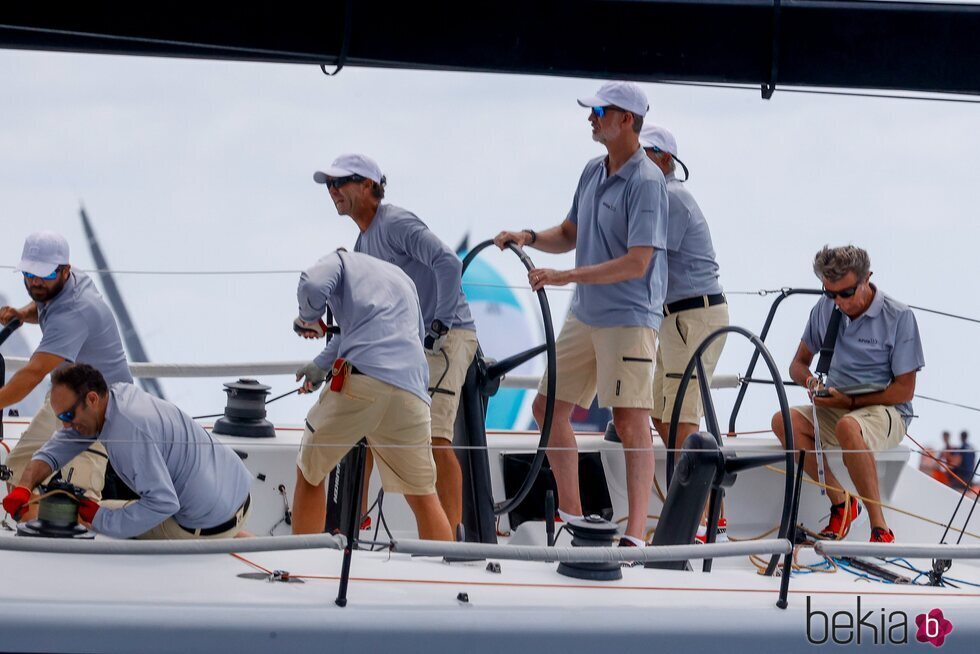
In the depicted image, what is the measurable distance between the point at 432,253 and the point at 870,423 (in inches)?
56.5

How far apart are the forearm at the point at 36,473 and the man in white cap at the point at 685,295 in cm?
178

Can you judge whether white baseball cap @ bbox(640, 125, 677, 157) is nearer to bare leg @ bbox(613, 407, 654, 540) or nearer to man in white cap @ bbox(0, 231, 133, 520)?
bare leg @ bbox(613, 407, 654, 540)

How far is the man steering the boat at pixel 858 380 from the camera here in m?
3.94

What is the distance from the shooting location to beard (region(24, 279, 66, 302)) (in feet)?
11.7

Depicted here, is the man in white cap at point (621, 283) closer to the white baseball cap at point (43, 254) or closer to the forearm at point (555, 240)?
the forearm at point (555, 240)

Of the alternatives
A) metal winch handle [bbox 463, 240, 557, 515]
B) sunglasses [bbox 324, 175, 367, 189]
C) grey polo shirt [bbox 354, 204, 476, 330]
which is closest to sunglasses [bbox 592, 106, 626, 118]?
metal winch handle [bbox 463, 240, 557, 515]

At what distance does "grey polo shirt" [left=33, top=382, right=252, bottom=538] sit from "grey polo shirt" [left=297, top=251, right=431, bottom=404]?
400mm

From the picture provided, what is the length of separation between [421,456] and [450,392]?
1.58ft

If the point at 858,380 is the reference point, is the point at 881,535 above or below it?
below

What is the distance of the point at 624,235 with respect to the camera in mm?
3555

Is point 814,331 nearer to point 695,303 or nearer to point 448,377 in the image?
point 695,303

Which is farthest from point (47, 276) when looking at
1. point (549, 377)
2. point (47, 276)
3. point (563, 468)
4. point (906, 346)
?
point (906, 346)

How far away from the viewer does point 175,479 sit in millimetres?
2934

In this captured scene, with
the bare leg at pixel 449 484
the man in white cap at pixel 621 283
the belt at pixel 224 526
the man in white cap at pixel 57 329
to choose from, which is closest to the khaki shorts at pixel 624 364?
the man in white cap at pixel 621 283
